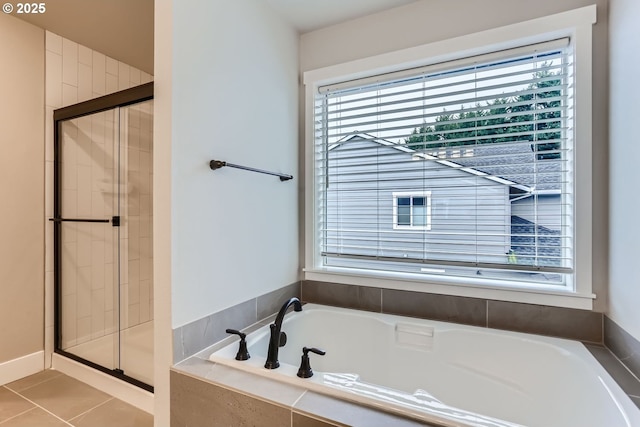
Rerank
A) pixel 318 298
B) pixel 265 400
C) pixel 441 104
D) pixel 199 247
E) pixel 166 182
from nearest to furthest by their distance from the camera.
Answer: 1. pixel 265 400
2. pixel 166 182
3. pixel 199 247
4. pixel 441 104
5. pixel 318 298

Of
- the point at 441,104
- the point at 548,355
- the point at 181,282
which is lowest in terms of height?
the point at 548,355

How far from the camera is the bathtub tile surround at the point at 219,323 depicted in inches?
53.7

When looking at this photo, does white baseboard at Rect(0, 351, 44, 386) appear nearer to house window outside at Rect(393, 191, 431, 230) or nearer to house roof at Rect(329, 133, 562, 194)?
house window outside at Rect(393, 191, 431, 230)

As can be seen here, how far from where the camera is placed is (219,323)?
61.2 inches

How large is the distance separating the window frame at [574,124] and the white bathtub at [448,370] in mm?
208

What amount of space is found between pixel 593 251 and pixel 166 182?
202cm

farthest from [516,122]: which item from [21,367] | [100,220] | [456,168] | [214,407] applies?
[21,367]

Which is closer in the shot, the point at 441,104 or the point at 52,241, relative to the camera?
the point at 441,104

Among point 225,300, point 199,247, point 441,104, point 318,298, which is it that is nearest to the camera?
point 199,247

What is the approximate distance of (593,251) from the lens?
4.99 feet

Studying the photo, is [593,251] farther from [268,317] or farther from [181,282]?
[181,282]

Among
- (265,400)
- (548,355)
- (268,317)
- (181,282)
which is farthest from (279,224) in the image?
(548,355)

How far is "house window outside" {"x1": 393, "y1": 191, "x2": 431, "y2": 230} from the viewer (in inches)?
76.2

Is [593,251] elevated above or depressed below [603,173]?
below
